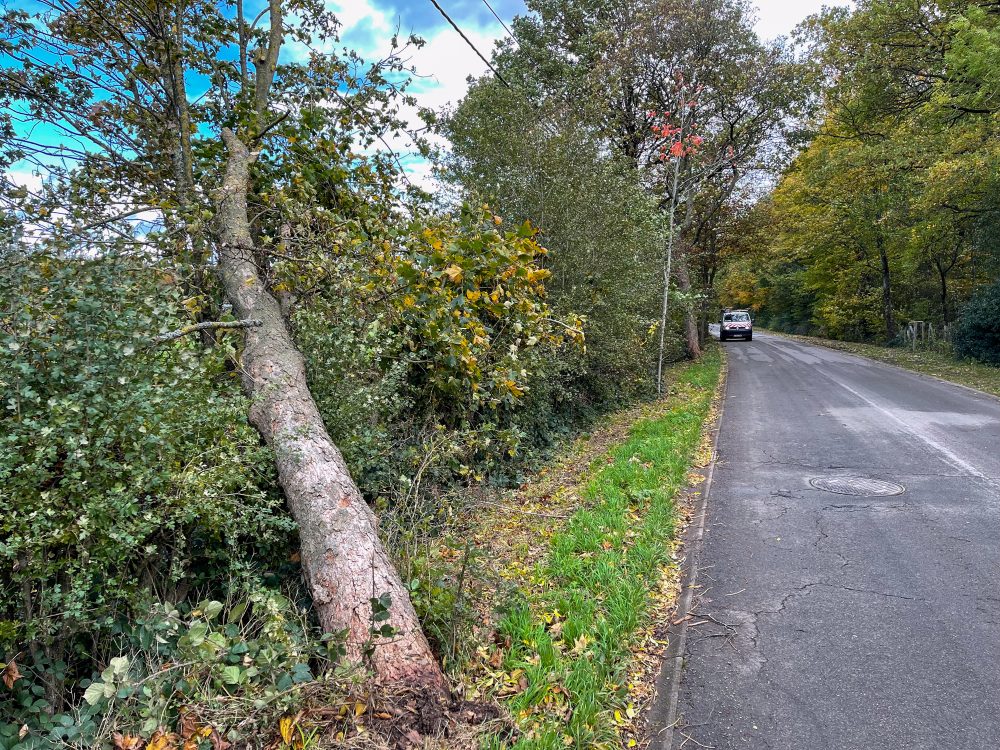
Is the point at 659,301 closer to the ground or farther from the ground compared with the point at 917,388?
farther from the ground

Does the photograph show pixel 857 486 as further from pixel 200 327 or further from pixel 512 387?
pixel 200 327

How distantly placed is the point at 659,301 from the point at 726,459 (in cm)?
660

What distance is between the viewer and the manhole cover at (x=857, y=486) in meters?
5.90

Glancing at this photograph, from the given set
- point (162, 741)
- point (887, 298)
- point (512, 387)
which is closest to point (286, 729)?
point (162, 741)

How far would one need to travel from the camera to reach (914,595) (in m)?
3.84

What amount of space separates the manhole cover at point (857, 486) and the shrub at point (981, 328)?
48.9 feet

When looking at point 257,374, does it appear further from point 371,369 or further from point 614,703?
point 614,703

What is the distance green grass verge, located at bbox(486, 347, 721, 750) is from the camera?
275 cm

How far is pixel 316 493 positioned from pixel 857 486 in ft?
19.2

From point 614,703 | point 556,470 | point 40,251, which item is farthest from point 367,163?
point 614,703

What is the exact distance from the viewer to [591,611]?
144 inches

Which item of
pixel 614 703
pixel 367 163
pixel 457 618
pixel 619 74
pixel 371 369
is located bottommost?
pixel 614 703

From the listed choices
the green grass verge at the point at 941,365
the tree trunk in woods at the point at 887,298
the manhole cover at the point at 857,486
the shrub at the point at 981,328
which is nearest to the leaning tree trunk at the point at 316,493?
the manhole cover at the point at 857,486

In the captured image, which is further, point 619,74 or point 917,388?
point 619,74
